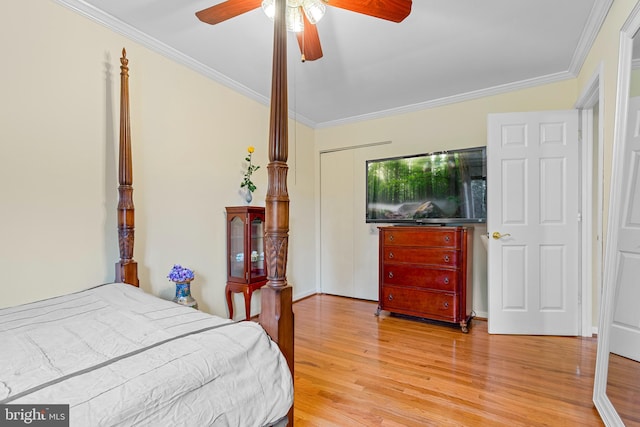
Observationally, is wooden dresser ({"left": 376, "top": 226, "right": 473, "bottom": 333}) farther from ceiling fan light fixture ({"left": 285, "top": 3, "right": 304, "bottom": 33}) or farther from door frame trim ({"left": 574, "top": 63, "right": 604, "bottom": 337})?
ceiling fan light fixture ({"left": 285, "top": 3, "right": 304, "bottom": 33})

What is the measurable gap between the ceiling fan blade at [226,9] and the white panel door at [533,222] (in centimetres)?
237

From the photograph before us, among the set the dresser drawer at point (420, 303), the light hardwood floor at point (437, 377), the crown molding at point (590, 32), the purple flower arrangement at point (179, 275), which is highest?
the crown molding at point (590, 32)

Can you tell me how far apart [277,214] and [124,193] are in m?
1.30

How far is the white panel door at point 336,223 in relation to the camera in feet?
13.8

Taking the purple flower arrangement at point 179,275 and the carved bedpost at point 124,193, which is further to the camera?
the purple flower arrangement at point 179,275

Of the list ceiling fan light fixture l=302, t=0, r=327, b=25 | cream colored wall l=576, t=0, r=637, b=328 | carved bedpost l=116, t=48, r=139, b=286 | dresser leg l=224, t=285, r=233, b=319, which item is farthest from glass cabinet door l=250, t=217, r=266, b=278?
cream colored wall l=576, t=0, r=637, b=328

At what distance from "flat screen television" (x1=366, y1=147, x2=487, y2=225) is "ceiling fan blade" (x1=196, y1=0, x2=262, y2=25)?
2199mm

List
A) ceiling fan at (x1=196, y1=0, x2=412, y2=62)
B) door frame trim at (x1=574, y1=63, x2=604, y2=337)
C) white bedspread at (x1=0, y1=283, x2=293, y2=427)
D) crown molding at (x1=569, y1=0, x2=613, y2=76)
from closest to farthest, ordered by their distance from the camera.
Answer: white bedspread at (x1=0, y1=283, x2=293, y2=427)
ceiling fan at (x1=196, y1=0, x2=412, y2=62)
crown molding at (x1=569, y1=0, x2=613, y2=76)
door frame trim at (x1=574, y1=63, x2=604, y2=337)

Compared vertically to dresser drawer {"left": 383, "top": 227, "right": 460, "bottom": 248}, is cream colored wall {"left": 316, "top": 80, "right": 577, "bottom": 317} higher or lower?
higher

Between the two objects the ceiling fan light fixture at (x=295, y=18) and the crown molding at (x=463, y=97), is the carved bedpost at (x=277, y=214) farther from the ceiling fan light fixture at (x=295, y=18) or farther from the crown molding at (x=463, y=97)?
the crown molding at (x=463, y=97)

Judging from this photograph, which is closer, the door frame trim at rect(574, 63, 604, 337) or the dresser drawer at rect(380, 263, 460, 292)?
the door frame trim at rect(574, 63, 604, 337)

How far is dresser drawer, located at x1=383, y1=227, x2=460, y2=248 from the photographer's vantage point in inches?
116

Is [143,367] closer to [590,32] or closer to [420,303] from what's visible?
[420,303]

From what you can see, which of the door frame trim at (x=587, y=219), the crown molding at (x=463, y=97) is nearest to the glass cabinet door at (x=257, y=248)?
the crown molding at (x=463, y=97)
